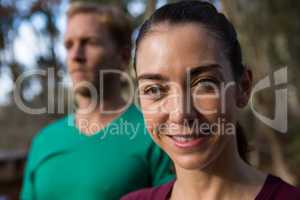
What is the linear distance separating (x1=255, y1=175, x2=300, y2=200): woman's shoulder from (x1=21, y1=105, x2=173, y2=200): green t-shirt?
1.31 feet

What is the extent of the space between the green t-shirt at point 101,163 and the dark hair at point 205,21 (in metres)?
0.44

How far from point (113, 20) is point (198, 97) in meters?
0.74

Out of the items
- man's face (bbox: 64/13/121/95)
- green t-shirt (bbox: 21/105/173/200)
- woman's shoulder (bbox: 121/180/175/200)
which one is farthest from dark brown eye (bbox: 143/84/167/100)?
man's face (bbox: 64/13/121/95)

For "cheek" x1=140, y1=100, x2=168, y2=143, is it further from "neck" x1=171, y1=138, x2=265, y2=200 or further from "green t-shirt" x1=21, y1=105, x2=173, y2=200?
"green t-shirt" x1=21, y1=105, x2=173, y2=200

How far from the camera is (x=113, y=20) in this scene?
156cm

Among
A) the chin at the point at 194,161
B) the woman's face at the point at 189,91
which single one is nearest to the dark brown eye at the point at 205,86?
the woman's face at the point at 189,91

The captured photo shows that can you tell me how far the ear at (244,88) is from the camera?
988 millimetres

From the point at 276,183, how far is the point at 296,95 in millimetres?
3626

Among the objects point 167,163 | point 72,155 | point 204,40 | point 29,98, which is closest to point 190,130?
point 204,40

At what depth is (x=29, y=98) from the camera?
17.9 feet

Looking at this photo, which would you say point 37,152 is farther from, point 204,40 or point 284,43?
point 284,43

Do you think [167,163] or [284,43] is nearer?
[167,163]

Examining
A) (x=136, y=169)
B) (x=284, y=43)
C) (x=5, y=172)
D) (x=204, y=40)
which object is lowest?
(x=5, y=172)

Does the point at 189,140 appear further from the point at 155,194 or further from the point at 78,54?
the point at 78,54
